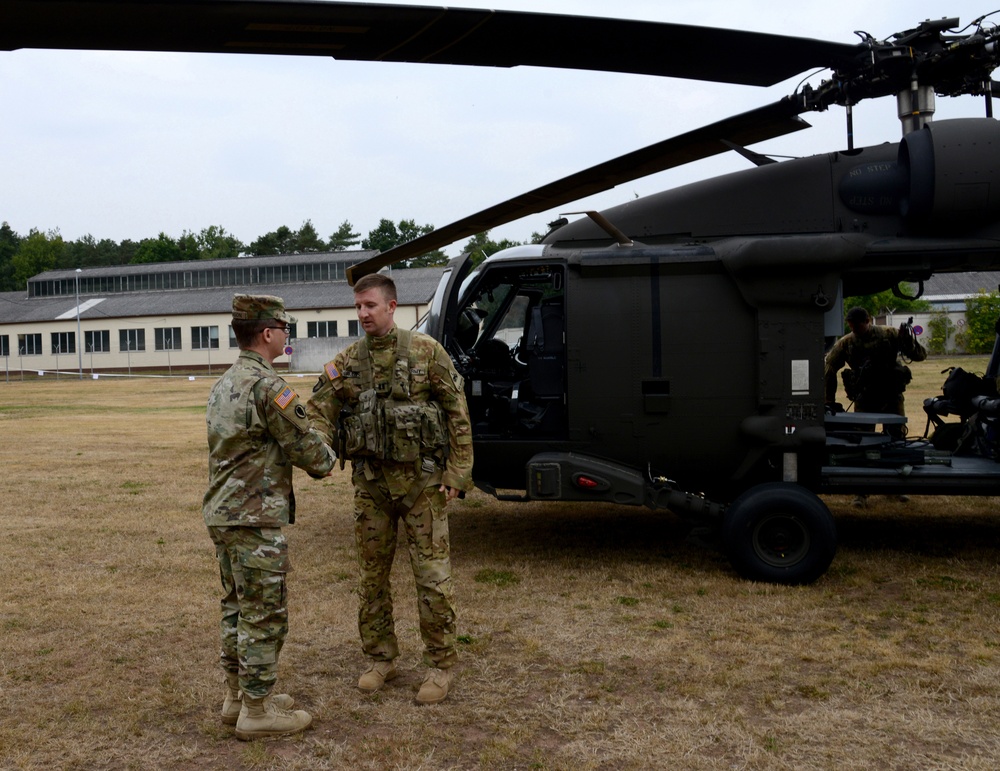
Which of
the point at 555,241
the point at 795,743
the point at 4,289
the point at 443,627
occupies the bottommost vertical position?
the point at 795,743

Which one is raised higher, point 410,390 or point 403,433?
point 410,390

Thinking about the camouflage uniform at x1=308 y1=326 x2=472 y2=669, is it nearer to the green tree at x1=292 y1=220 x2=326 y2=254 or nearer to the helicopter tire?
the helicopter tire

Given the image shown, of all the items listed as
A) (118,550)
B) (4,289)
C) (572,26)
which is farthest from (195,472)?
(4,289)

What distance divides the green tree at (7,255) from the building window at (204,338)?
53.3m

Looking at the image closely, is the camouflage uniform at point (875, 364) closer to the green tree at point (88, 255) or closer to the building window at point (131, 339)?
the building window at point (131, 339)

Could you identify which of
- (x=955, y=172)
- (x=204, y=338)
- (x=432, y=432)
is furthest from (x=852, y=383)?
(x=204, y=338)

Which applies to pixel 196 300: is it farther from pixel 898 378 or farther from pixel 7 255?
pixel 7 255

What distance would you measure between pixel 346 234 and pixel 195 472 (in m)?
85.8

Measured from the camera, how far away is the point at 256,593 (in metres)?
3.85

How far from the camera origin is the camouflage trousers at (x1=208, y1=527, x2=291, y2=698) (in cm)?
384

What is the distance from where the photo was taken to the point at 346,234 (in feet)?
313

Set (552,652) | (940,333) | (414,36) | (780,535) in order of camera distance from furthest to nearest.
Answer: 1. (940,333)
2. (780,535)
3. (552,652)
4. (414,36)

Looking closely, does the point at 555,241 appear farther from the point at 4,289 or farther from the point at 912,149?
the point at 4,289

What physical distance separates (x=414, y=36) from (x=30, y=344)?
2290 inches
